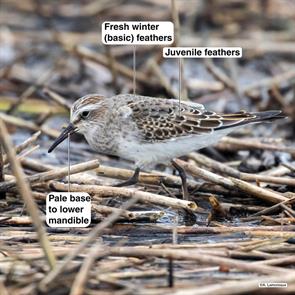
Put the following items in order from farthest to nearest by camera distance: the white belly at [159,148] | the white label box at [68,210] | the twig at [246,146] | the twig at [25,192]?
the twig at [246,146]
the white belly at [159,148]
the white label box at [68,210]
the twig at [25,192]

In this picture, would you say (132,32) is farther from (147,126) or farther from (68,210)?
(68,210)

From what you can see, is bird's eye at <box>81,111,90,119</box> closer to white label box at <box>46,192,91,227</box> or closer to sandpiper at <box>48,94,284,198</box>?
sandpiper at <box>48,94,284,198</box>

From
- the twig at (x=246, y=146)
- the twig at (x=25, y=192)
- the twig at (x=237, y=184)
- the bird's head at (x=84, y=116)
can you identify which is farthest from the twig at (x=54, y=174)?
the twig at (x=246, y=146)

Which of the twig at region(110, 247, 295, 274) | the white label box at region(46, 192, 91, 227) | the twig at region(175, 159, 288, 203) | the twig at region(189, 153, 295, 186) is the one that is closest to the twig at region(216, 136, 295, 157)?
the twig at region(189, 153, 295, 186)

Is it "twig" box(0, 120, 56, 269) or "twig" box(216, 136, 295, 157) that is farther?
"twig" box(216, 136, 295, 157)

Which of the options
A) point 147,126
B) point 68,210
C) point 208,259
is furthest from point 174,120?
point 208,259

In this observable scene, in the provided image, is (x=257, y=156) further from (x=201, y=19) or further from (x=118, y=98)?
(x=201, y=19)

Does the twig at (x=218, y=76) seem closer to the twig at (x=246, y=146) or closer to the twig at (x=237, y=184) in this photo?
the twig at (x=246, y=146)
